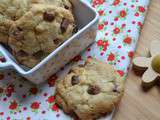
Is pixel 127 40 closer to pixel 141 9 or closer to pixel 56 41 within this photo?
pixel 141 9

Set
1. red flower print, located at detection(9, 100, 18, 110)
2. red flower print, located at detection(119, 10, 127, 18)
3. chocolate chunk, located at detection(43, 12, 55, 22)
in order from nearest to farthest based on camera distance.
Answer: chocolate chunk, located at detection(43, 12, 55, 22) < red flower print, located at detection(9, 100, 18, 110) < red flower print, located at detection(119, 10, 127, 18)

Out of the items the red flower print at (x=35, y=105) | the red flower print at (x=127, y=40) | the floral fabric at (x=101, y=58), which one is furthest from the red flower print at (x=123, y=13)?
the red flower print at (x=35, y=105)

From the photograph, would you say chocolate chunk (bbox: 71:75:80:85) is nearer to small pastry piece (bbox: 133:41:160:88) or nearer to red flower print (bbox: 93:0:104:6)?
A: small pastry piece (bbox: 133:41:160:88)

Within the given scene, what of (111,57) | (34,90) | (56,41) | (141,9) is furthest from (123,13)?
(34,90)

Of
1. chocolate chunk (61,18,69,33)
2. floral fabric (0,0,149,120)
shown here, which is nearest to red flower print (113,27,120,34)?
floral fabric (0,0,149,120)

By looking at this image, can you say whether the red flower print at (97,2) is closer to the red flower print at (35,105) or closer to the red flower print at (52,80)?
the red flower print at (52,80)
